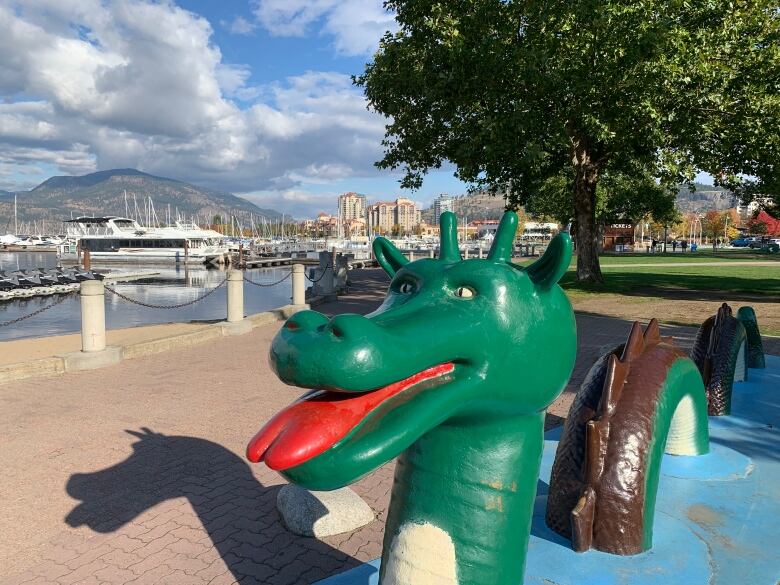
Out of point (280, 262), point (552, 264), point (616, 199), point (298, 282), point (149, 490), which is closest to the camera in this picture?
point (552, 264)

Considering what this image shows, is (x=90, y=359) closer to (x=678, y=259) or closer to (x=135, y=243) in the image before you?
(x=678, y=259)

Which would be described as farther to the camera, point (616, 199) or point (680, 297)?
point (616, 199)

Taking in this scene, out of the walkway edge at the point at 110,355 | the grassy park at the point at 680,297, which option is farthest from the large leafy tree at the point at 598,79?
the walkway edge at the point at 110,355

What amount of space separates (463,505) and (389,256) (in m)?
0.88

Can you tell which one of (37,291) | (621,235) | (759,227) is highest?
(759,227)

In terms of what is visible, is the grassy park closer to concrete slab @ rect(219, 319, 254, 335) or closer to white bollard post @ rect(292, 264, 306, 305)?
white bollard post @ rect(292, 264, 306, 305)

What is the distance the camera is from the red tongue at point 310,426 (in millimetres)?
1285

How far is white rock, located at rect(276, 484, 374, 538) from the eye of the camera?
3527 millimetres

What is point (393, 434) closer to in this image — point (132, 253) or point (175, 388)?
point (175, 388)

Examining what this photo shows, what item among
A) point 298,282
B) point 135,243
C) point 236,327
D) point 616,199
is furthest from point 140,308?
point 616,199

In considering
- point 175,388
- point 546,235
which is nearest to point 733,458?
point 175,388

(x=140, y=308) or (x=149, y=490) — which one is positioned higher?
(x=149, y=490)

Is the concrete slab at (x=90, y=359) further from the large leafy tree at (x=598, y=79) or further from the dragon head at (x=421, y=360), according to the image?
the large leafy tree at (x=598, y=79)

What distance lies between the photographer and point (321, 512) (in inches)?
140
